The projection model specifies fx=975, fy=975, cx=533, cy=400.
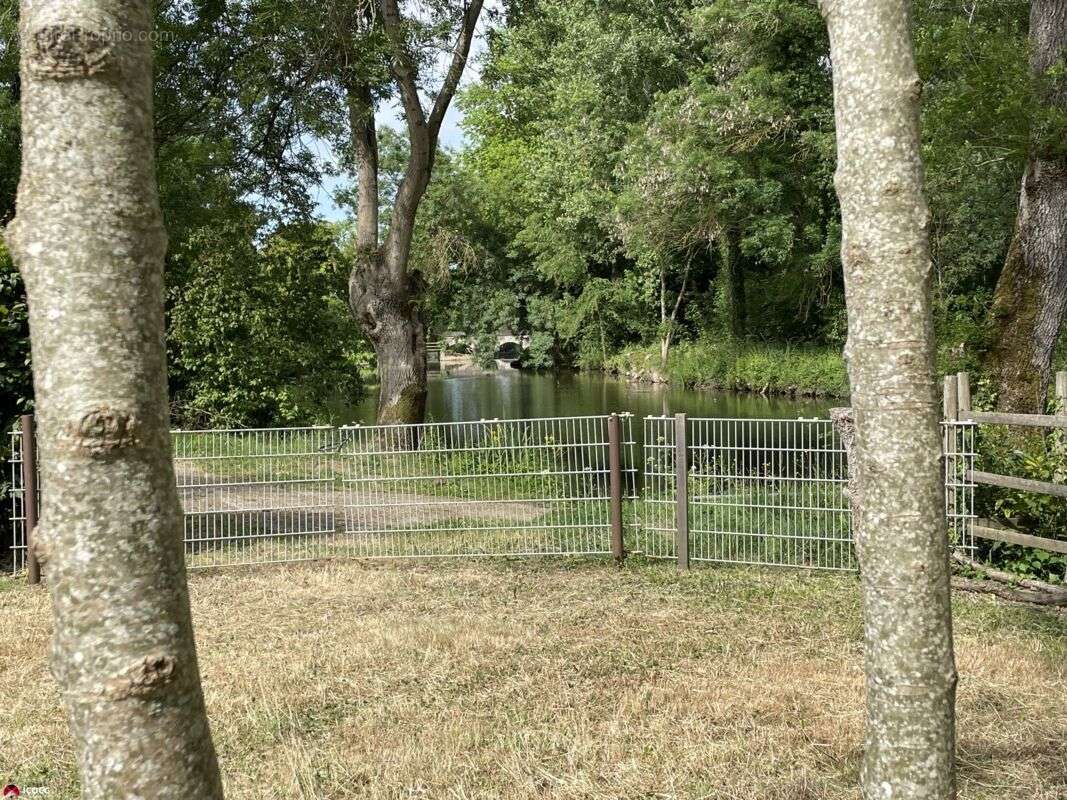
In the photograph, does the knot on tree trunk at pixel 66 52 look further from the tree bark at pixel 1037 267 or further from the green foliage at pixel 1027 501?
the tree bark at pixel 1037 267

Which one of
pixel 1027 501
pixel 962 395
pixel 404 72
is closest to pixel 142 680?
pixel 962 395

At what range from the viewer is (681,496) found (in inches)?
348

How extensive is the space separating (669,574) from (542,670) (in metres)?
3.18

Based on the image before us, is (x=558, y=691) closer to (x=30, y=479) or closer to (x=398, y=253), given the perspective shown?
(x=30, y=479)

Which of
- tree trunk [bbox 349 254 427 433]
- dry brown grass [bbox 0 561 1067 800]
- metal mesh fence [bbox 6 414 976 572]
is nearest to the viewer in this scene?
dry brown grass [bbox 0 561 1067 800]

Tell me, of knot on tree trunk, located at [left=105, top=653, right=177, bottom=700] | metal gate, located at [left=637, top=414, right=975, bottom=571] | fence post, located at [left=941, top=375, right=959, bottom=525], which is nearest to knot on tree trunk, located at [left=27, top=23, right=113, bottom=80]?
knot on tree trunk, located at [left=105, top=653, right=177, bottom=700]

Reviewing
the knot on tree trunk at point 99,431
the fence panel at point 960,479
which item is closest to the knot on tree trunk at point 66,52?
the knot on tree trunk at point 99,431

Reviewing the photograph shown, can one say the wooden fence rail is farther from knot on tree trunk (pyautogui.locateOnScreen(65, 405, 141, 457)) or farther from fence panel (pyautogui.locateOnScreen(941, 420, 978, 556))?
knot on tree trunk (pyautogui.locateOnScreen(65, 405, 141, 457))

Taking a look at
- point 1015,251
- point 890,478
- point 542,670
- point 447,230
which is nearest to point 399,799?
point 542,670

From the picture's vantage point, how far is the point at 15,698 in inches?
210

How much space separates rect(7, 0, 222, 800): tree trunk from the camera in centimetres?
165

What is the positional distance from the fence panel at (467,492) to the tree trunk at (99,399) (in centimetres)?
750

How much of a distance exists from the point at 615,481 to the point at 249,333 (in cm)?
983

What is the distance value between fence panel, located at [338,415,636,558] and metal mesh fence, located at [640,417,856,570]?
473 mm
